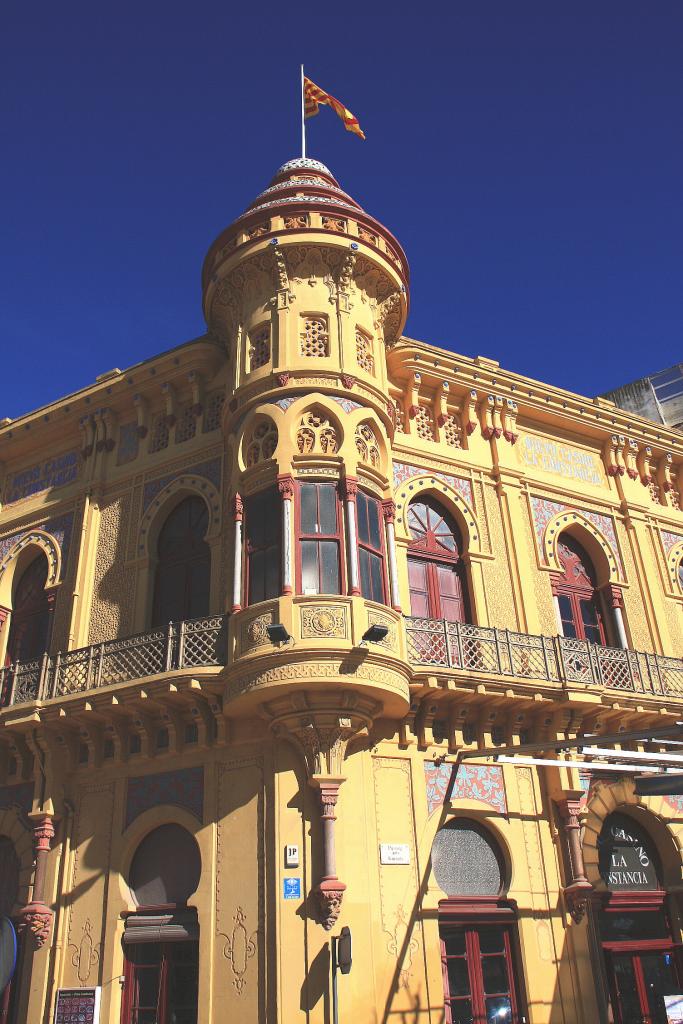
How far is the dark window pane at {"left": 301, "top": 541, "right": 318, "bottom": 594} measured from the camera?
522 inches

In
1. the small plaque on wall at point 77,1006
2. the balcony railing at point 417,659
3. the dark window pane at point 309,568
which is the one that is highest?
the dark window pane at point 309,568

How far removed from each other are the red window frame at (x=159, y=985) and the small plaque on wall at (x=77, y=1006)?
1.35 feet

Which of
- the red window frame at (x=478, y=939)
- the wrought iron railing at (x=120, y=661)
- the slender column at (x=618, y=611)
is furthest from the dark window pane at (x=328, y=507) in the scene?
the slender column at (x=618, y=611)

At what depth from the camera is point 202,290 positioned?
1711 cm

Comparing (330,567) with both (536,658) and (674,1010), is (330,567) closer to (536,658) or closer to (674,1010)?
(536,658)

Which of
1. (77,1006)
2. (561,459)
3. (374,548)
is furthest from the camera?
(561,459)

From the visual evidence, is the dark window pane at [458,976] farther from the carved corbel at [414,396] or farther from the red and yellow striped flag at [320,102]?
the red and yellow striped flag at [320,102]

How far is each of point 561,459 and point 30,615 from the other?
38.2ft

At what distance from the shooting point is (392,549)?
1445 cm

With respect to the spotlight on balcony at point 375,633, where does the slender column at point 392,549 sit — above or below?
above

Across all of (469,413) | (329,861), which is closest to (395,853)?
(329,861)

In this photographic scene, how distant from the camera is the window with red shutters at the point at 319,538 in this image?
525 inches

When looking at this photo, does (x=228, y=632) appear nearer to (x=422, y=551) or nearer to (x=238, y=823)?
(x=238, y=823)

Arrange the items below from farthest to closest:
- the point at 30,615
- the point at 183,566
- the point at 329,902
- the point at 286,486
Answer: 1. the point at 30,615
2. the point at 183,566
3. the point at 286,486
4. the point at 329,902
